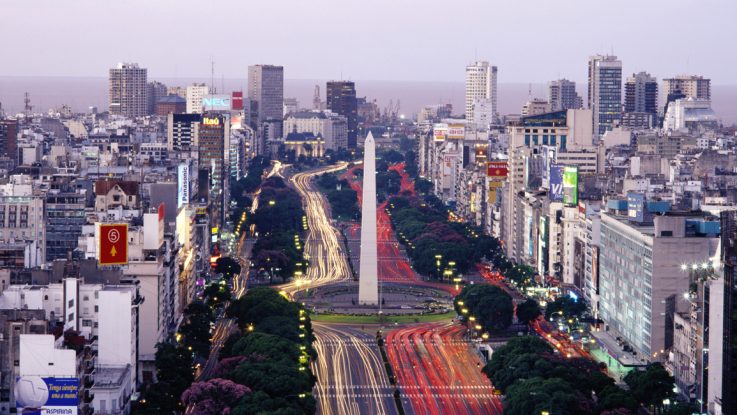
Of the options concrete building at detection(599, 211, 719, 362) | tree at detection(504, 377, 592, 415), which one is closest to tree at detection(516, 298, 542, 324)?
concrete building at detection(599, 211, 719, 362)

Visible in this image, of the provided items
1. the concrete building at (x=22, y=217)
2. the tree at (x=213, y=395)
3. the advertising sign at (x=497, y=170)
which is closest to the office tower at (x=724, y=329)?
the tree at (x=213, y=395)

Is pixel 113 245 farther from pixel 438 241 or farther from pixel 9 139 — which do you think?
pixel 9 139

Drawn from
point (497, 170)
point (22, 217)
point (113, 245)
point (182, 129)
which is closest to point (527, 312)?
point (113, 245)

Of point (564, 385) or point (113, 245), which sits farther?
point (113, 245)

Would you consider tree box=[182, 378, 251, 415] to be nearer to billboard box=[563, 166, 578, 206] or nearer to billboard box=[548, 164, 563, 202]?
billboard box=[563, 166, 578, 206]

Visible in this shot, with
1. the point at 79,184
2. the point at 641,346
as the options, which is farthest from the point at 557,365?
the point at 79,184

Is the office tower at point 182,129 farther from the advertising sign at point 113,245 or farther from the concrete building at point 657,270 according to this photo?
the advertising sign at point 113,245

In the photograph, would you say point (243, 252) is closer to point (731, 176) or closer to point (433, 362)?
point (731, 176)
